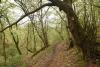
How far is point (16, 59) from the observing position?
23.1 m

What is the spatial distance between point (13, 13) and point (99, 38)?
2006 cm

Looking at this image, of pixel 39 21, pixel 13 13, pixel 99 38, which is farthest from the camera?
pixel 13 13

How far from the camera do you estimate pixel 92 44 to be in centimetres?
1080

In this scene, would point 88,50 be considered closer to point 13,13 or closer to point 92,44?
point 92,44

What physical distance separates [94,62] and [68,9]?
3.27 metres

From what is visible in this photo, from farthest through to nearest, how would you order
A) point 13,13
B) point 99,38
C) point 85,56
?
point 13,13, point 99,38, point 85,56

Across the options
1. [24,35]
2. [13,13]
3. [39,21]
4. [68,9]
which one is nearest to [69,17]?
[68,9]

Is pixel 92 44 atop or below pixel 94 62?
atop

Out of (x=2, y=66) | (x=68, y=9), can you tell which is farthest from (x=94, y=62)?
(x=2, y=66)

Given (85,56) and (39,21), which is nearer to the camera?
(85,56)

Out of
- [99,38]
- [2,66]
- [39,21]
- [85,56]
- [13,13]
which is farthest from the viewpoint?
[13,13]

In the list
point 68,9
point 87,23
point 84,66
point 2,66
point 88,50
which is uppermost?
point 68,9

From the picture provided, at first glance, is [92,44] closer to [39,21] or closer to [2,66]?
[2,66]

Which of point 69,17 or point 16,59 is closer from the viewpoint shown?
point 69,17
